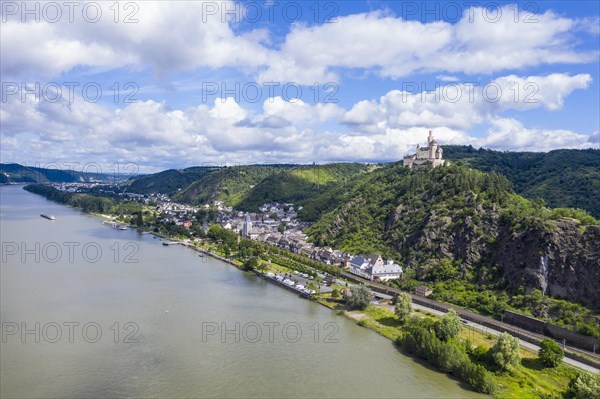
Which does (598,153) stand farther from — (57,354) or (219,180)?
(57,354)

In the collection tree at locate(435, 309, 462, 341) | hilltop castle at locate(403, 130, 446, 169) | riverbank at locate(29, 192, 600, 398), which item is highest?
hilltop castle at locate(403, 130, 446, 169)

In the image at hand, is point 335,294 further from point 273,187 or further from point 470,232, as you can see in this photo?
point 273,187

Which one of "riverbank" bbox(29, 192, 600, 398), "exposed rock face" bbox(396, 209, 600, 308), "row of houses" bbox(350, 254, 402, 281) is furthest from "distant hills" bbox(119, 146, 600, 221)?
"riverbank" bbox(29, 192, 600, 398)

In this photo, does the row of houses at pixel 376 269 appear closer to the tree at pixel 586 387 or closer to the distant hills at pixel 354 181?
the tree at pixel 586 387

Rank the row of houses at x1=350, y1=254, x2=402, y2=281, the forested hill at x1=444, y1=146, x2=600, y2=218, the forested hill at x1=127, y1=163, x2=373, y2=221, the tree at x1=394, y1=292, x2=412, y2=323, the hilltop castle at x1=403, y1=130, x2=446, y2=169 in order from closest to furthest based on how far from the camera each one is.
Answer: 1. the tree at x1=394, y1=292, x2=412, y2=323
2. the row of houses at x1=350, y1=254, x2=402, y2=281
3. the hilltop castle at x1=403, y1=130, x2=446, y2=169
4. the forested hill at x1=444, y1=146, x2=600, y2=218
5. the forested hill at x1=127, y1=163, x2=373, y2=221

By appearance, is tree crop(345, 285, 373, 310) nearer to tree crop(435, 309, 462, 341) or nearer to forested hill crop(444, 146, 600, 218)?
tree crop(435, 309, 462, 341)

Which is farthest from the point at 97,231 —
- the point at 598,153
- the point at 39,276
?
the point at 598,153
